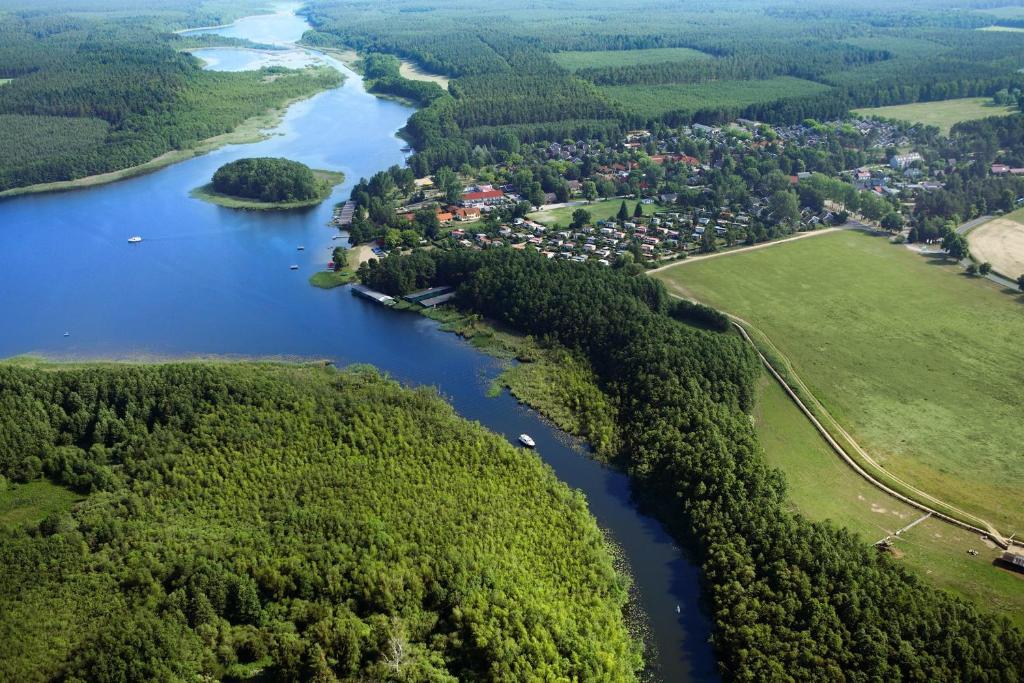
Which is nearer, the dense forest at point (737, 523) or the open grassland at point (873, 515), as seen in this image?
the dense forest at point (737, 523)

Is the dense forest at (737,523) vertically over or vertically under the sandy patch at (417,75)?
under

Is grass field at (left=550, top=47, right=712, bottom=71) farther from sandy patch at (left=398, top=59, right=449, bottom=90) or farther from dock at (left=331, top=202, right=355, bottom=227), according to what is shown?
dock at (left=331, top=202, right=355, bottom=227)

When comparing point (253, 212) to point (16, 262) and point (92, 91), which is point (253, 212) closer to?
point (16, 262)

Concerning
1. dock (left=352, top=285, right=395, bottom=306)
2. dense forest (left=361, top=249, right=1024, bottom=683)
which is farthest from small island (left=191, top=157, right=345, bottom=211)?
dense forest (left=361, top=249, right=1024, bottom=683)

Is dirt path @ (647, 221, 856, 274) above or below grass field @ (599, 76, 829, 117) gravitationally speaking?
below

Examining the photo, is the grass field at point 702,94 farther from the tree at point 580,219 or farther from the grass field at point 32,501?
the grass field at point 32,501

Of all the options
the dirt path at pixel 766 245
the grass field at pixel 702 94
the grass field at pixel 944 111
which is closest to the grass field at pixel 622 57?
the grass field at pixel 702 94

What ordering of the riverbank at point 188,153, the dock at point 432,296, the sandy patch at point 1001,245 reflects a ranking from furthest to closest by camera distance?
1. the riverbank at point 188,153
2. the sandy patch at point 1001,245
3. the dock at point 432,296
